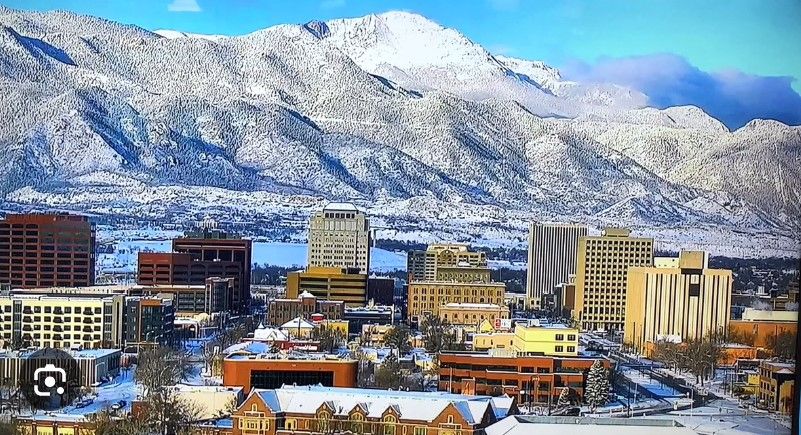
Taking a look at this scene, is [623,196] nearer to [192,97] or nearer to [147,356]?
[192,97]

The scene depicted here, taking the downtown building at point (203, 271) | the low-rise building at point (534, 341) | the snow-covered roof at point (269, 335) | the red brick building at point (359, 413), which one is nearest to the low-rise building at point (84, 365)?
the snow-covered roof at point (269, 335)

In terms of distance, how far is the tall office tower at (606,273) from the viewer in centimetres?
977

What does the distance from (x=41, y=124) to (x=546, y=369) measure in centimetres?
502

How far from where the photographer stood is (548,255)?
34.3 ft

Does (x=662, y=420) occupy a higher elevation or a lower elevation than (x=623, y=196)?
lower

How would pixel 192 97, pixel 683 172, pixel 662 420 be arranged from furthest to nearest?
pixel 192 97
pixel 683 172
pixel 662 420

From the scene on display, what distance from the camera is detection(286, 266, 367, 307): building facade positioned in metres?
10.2

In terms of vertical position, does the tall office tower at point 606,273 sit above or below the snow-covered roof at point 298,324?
above

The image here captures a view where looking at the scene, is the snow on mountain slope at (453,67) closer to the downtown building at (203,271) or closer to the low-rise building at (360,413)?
the downtown building at (203,271)

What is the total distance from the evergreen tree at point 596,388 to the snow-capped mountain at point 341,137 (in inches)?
97.5

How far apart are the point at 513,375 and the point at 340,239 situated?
11.3ft

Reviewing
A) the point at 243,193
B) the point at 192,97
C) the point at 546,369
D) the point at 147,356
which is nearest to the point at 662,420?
the point at 546,369

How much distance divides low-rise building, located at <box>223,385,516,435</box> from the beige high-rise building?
288 cm

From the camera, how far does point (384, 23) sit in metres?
9.31
